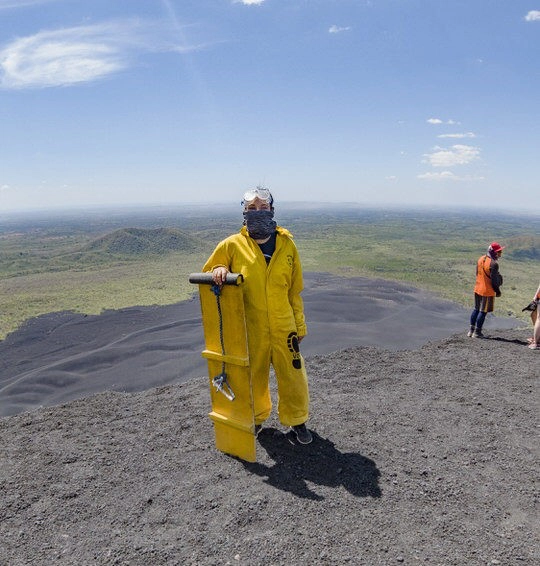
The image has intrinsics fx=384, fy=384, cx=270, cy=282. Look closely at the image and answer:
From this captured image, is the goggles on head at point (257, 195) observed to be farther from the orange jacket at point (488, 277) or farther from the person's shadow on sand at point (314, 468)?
the orange jacket at point (488, 277)

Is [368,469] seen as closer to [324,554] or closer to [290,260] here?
[324,554]

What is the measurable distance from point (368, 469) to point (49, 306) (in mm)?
16191

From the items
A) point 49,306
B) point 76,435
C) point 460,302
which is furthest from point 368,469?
point 49,306

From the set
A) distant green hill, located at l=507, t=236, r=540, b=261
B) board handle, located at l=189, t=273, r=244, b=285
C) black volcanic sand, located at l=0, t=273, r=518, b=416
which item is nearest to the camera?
board handle, located at l=189, t=273, r=244, b=285

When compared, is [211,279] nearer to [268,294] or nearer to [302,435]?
[268,294]

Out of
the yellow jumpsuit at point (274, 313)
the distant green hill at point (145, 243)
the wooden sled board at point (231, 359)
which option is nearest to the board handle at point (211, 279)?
the wooden sled board at point (231, 359)

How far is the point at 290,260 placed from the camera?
383 cm

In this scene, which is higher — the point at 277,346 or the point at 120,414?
the point at 277,346

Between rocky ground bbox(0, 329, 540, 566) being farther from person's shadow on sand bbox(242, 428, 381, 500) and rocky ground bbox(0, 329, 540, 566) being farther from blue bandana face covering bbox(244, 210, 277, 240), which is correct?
blue bandana face covering bbox(244, 210, 277, 240)

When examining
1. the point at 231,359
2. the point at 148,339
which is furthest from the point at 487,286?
the point at 148,339

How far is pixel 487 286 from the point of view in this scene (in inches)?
311

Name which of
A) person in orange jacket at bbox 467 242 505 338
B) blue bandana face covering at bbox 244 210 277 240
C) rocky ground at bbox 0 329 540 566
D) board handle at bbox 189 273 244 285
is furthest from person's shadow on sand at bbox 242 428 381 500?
person in orange jacket at bbox 467 242 505 338

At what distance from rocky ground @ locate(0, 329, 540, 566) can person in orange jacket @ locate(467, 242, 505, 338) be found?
8.79 ft

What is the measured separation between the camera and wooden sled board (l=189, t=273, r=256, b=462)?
354cm
